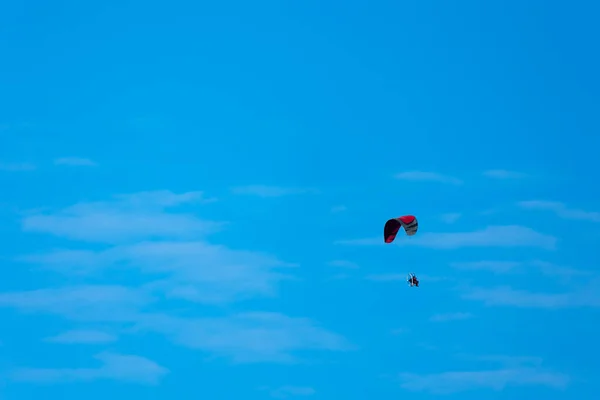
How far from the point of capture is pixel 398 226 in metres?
88.9

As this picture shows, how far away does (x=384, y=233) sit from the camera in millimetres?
87438

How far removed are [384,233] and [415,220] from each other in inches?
128

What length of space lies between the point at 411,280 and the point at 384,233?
5250 mm

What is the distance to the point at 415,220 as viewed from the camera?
286 ft

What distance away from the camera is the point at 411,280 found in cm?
8744

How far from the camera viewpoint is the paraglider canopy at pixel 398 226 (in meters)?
86.2

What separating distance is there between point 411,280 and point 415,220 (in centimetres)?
583

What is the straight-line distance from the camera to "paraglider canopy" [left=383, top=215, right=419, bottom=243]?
86.2 metres
